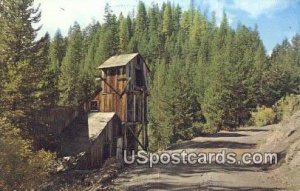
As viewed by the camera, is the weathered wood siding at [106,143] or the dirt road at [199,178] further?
the weathered wood siding at [106,143]

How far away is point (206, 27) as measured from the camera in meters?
184

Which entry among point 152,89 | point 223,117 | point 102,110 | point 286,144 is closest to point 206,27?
point 152,89

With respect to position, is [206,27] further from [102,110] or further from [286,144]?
[286,144]

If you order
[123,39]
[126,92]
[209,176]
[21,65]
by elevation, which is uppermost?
[123,39]

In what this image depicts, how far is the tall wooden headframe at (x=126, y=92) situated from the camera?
43.1 metres

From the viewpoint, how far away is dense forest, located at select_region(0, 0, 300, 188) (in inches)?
1162

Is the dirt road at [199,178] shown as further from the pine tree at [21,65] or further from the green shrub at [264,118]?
the green shrub at [264,118]

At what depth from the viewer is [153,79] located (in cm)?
11194

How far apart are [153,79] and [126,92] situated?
69.0 m

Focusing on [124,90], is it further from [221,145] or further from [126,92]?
[221,145]

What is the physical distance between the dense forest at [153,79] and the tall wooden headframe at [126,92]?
5.02 meters

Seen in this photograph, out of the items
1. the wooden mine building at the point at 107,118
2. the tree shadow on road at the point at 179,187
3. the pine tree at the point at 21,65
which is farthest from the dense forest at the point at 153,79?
the tree shadow on road at the point at 179,187

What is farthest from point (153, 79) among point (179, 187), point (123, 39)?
point (179, 187)

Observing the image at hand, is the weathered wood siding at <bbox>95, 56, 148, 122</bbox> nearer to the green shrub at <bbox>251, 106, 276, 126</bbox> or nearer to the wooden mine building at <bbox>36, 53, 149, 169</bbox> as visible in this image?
the wooden mine building at <bbox>36, 53, 149, 169</bbox>
